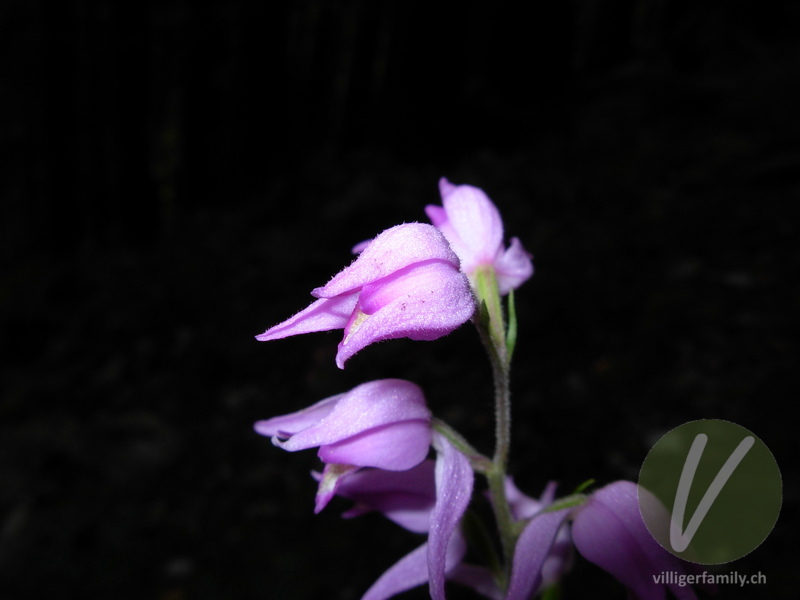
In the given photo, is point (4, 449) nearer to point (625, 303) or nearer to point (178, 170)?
point (625, 303)

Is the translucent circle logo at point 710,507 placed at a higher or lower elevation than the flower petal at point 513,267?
lower

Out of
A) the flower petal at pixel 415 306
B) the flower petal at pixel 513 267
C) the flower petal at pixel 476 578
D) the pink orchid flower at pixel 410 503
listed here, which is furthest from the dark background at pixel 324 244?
the flower petal at pixel 415 306

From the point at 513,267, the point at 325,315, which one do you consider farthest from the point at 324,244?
the point at 325,315

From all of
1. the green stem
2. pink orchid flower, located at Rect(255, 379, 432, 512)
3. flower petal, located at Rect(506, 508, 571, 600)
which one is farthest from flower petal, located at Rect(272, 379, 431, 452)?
flower petal, located at Rect(506, 508, 571, 600)

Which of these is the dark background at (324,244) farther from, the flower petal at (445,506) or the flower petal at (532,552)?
the flower petal at (445,506)

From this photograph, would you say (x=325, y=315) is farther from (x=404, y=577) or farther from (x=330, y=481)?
(x=404, y=577)

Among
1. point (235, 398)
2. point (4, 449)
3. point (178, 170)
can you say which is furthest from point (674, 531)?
point (178, 170)
